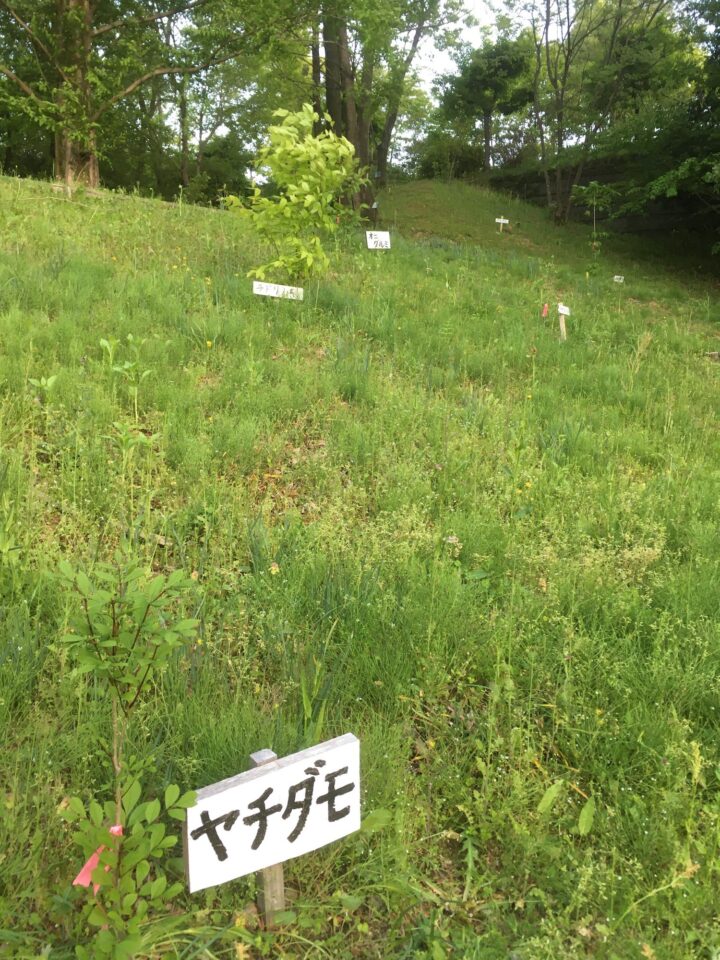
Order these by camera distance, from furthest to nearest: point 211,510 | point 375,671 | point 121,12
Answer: point 121,12
point 211,510
point 375,671

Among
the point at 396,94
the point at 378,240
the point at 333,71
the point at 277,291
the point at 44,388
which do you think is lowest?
the point at 44,388

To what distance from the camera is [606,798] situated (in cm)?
202

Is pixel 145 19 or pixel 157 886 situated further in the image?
pixel 145 19

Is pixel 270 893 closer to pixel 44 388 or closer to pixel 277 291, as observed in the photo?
pixel 44 388

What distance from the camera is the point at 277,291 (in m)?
5.68

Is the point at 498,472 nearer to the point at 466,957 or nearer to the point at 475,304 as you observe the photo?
the point at 466,957

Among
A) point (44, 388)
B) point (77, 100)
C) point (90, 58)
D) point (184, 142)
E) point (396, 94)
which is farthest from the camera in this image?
point (184, 142)

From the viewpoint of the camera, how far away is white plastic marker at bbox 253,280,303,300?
555 cm

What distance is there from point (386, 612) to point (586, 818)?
925 mm

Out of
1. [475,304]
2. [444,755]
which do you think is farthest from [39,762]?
[475,304]

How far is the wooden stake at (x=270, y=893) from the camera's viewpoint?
A: 1.59 metres

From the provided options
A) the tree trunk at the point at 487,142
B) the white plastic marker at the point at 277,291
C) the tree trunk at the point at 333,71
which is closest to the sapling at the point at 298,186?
the white plastic marker at the point at 277,291

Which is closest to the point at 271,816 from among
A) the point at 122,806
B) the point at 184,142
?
the point at 122,806

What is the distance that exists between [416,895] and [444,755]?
455mm
